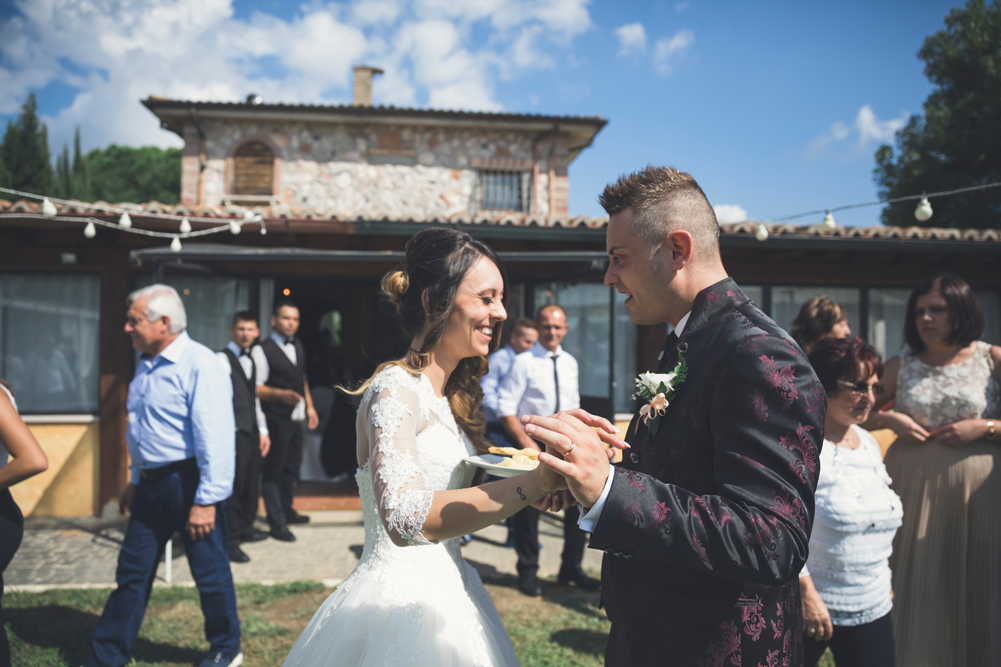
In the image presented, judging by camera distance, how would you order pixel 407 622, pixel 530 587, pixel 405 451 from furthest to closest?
pixel 530 587 < pixel 407 622 < pixel 405 451

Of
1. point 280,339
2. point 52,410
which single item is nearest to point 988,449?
point 280,339

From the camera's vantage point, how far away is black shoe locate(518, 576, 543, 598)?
4797mm

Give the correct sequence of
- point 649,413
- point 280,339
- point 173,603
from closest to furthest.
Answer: point 649,413 < point 173,603 < point 280,339

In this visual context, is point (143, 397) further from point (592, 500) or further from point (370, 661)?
point (592, 500)

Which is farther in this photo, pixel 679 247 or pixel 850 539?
pixel 850 539

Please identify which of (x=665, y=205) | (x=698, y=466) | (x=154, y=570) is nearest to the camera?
(x=698, y=466)

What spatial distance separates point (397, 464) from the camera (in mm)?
1698

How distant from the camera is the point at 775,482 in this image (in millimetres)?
1205

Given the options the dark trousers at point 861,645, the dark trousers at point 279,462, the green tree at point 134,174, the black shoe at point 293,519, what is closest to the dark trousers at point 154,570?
the dark trousers at point 279,462

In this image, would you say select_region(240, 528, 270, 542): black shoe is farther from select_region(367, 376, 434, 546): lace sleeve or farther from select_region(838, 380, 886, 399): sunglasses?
select_region(838, 380, 886, 399): sunglasses

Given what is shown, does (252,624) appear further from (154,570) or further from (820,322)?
(820,322)

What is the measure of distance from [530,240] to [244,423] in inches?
165

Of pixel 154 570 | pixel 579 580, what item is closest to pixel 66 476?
pixel 154 570

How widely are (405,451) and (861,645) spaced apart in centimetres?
202
